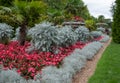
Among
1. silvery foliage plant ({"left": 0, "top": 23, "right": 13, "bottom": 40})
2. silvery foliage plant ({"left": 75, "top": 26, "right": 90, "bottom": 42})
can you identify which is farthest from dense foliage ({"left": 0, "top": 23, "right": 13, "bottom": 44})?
silvery foliage plant ({"left": 75, "top": 26, "right": 90, "bottom": 42})

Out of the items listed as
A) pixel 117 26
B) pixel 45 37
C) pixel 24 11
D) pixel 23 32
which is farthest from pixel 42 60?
pixel 117 26

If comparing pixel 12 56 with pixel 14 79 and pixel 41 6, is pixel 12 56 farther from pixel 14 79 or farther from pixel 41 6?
pixel 41 6

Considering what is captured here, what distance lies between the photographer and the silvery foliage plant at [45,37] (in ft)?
32.0

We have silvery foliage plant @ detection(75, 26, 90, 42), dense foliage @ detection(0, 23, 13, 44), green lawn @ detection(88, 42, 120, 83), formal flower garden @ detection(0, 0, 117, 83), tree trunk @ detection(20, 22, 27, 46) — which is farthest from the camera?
silvery foliage plant @ detection(75, 26, 90, 42)

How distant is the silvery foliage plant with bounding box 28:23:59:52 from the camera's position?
384 inches

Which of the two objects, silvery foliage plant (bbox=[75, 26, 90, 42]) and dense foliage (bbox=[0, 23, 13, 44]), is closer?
dense foliage (bbox=[0, 23, 13, 44])

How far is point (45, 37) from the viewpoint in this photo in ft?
32.3

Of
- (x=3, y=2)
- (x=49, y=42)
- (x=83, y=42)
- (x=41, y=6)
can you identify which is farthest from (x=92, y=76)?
(x=3, y=2)

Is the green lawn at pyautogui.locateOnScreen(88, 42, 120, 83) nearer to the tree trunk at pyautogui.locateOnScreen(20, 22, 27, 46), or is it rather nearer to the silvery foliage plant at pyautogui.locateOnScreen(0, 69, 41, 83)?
the silvery foliage plant at pyautogui.locateOnScreen(0, 69, 41, 83)

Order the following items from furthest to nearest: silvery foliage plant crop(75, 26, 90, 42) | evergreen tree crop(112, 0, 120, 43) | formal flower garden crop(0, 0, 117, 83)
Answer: evergreen tree crop(112, 0, 120, 43)
silvery foliage plant crop(75, 26, 90, 42)
formal flower garden crop(0, 0, 117, 83)

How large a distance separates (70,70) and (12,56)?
1.92 meters

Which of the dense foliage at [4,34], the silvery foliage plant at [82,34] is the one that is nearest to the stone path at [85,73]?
the dense foliage at [4,34]

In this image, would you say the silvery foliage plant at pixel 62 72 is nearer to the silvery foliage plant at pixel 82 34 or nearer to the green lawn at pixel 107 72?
the green lawn at pixel 107 72

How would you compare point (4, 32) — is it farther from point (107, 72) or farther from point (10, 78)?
point (10, 78)
